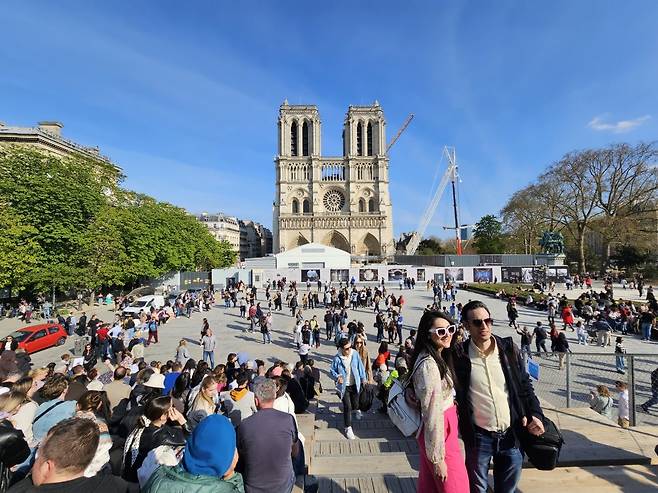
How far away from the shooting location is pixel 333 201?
67.5 meters

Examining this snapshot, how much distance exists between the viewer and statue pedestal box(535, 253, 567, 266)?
31000mm

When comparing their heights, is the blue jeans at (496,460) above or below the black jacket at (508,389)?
below

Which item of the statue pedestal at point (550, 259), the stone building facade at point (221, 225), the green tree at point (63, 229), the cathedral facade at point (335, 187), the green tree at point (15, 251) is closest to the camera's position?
the green tree at point (15, 251)

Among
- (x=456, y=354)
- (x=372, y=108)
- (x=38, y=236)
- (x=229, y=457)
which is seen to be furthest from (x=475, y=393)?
(x=372, y=108)

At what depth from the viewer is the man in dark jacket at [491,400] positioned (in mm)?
2281

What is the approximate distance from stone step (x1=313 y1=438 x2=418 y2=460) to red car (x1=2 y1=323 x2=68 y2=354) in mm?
12639

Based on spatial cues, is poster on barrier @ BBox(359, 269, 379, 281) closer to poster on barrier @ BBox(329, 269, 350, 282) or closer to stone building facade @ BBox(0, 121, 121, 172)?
poster on barrier @ BBox(329, 269, 350, 282)

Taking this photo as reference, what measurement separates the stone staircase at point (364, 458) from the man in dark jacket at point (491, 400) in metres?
0.94

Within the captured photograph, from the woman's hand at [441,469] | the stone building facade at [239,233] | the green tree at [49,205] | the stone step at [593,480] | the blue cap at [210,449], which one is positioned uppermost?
the stone building facade at [239,233]

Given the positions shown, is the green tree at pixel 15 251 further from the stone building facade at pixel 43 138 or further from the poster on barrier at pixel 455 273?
the poster on barrier at pixel 455 273

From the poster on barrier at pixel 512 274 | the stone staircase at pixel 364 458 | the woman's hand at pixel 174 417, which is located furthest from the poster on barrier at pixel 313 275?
the woman's hand at pixel 174 417

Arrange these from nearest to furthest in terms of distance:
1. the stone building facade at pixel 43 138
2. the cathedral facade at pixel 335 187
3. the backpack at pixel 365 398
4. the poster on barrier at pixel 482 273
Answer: the backpack at pixel 365 398, the poster on barrier at pixel 482 273, the stone building facade at pixel 43 138, the cathedral facade at pixel 335 187

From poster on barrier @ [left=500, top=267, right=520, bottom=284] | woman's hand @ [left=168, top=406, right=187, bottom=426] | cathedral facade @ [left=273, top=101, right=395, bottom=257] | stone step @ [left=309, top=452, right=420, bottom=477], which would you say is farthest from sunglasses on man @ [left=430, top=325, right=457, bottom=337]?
cathedral facade @ [left=273, top=101, right=395, bottom=257]

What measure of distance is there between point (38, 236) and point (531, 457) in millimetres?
25872
